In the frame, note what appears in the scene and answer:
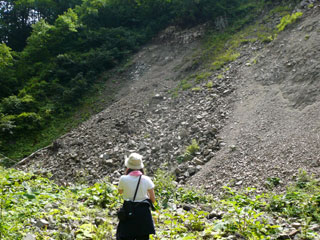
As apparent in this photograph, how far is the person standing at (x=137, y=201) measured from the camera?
3.64m

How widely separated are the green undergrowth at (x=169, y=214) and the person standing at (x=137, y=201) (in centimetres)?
64

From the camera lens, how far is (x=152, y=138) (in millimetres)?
11086

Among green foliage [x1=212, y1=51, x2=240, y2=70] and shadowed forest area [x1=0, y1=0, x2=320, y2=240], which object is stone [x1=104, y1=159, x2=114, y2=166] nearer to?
shadowed forest area [x1=0, y1=0, x2=320, y2=240]

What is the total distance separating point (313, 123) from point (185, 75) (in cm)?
844

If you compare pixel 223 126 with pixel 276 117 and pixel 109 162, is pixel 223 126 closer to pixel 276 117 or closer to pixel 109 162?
pixel 276 117

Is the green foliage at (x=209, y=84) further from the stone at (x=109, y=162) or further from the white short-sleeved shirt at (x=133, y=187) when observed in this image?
the white short-sleeved shirt at (x=133, y=187)

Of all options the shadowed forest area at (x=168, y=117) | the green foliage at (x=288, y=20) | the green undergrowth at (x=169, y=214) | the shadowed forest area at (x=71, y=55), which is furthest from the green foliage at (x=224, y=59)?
the green undergrowth at (x=169, y=214)

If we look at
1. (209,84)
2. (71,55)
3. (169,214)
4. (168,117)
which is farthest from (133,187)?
(71,55)

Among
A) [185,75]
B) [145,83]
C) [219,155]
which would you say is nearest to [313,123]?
[219,155]

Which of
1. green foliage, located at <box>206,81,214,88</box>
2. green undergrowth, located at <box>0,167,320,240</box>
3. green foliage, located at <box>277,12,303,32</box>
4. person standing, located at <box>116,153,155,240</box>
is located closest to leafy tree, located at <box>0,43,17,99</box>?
green foliage, located at <box>206,81,214,88</box>

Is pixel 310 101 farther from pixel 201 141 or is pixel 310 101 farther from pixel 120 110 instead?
pixel 120 110

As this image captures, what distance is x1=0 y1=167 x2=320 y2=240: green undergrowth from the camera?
13.8 ft

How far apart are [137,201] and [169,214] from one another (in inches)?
51.2

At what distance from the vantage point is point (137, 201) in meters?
3.77
